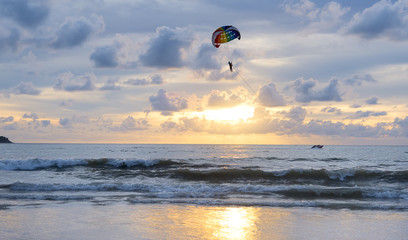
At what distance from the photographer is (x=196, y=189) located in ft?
69.7

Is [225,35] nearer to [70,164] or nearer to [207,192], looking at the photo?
[207,192]

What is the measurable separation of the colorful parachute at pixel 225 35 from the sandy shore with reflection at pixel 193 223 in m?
16.4

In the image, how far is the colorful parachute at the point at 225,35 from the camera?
93.0 feet

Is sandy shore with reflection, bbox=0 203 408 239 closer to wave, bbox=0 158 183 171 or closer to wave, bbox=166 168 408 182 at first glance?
wave, bbox=166 168 408 182

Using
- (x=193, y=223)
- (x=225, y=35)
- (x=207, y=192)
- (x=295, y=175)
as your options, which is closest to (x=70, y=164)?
(x=225, y=35)

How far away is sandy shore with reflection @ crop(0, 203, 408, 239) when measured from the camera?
431 inches

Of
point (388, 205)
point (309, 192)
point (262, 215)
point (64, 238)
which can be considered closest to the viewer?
point (64, 238)

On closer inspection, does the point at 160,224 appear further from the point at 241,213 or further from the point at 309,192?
the point at 309,192

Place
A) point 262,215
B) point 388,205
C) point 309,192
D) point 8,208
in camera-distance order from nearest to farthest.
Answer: point 262,215
point 8,208
point 388,205
point 309,192

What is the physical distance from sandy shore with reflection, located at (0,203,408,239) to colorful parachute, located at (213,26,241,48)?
53.9 ft

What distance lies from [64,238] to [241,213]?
22.6 ft

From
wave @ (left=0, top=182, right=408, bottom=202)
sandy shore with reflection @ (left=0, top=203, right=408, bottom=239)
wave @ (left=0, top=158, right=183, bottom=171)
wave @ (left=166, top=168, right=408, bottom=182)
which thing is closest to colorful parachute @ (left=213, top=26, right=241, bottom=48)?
wave @ (left=166, top=168, right=408, bottom=182)

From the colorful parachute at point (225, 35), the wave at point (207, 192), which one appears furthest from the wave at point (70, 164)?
the colorful parachute at point (225, 35)

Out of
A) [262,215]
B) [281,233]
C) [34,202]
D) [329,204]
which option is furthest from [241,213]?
[34,202]
